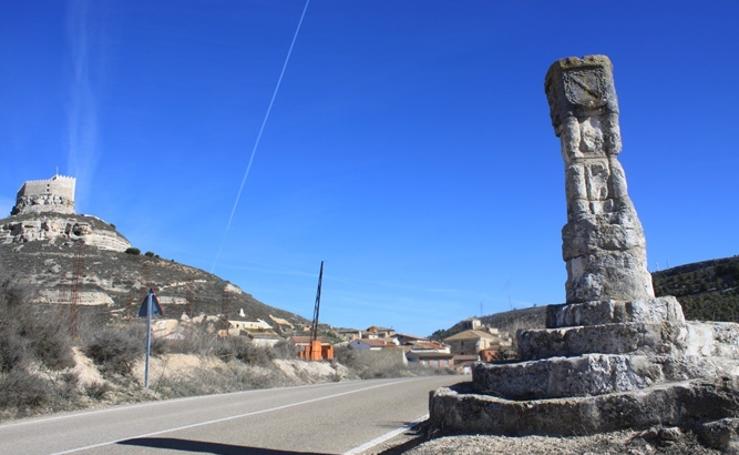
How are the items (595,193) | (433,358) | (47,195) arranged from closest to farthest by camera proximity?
(595,193), (433,358), (47,195)

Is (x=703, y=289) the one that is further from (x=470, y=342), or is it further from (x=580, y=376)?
(x=470, y=342)

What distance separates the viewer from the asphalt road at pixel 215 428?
24.1 feet

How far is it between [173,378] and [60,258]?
44.7 m

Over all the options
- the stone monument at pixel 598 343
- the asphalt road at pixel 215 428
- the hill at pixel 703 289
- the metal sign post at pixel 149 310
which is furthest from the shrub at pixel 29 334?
the hill at pixel 703 289

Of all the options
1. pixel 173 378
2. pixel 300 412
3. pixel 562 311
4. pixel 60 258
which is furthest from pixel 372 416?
pixel 60 258

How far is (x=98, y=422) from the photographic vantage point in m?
9.91

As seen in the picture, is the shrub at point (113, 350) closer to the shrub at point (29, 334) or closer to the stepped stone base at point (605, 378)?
the shrub at point (29, 334)

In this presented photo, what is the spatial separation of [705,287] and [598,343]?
123ft

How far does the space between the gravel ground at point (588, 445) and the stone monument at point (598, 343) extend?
17 centimetres

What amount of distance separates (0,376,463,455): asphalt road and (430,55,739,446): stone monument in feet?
8.58

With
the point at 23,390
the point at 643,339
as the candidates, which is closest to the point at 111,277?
the point at 23,390

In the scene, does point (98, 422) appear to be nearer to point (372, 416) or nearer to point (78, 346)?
point (372, 416)

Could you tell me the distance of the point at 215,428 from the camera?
358 inches

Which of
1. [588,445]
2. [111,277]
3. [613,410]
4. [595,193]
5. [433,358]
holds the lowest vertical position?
[588,445]
